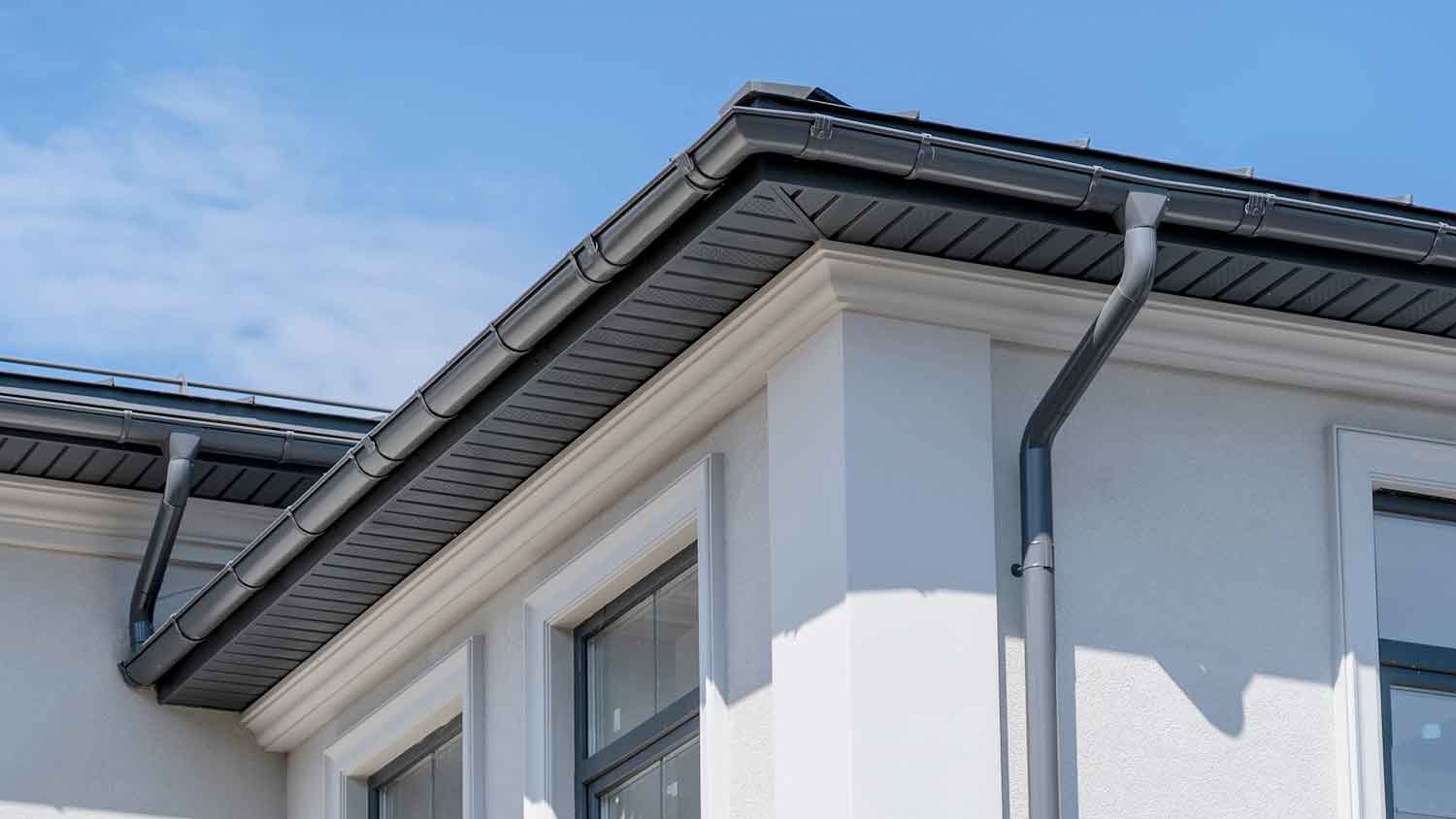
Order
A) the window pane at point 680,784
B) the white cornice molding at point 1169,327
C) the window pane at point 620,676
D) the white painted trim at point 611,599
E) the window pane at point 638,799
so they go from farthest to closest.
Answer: the window pane at point 620,676 → the window pane at point 638,799 → the window pane at point 680,784 → the white painted trim at point 611,599 → the white cornice molding at point 1169,327

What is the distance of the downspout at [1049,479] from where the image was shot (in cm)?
809

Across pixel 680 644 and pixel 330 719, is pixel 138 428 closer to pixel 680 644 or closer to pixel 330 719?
pixel 330 719

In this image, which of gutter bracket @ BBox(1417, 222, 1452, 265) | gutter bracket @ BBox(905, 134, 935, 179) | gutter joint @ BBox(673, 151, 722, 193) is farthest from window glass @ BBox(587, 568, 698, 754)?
gutter bracket @ BBox(1417, 222, 1452, 265)

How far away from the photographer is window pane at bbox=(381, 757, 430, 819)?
1165 cm

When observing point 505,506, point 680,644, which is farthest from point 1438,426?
point 505,506

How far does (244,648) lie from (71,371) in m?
1.77

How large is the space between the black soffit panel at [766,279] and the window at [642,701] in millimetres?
638

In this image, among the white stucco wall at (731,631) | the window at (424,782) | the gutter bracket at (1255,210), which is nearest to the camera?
the gutter bracket at (1255,210)

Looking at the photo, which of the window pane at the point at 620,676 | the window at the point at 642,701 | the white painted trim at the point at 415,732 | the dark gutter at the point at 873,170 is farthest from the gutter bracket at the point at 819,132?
the white painted trim at the point at 415,732

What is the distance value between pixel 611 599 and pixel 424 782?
6.47 feet

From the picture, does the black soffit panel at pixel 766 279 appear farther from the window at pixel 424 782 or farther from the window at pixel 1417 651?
the window at pixel 424 782

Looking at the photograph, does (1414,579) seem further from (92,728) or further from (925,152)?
(92,728)

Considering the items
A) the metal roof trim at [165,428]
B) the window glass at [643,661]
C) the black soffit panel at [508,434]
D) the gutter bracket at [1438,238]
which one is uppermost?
the metal roof trim at [165,428]

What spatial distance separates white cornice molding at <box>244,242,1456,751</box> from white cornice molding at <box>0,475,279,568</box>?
3043 millimetres
